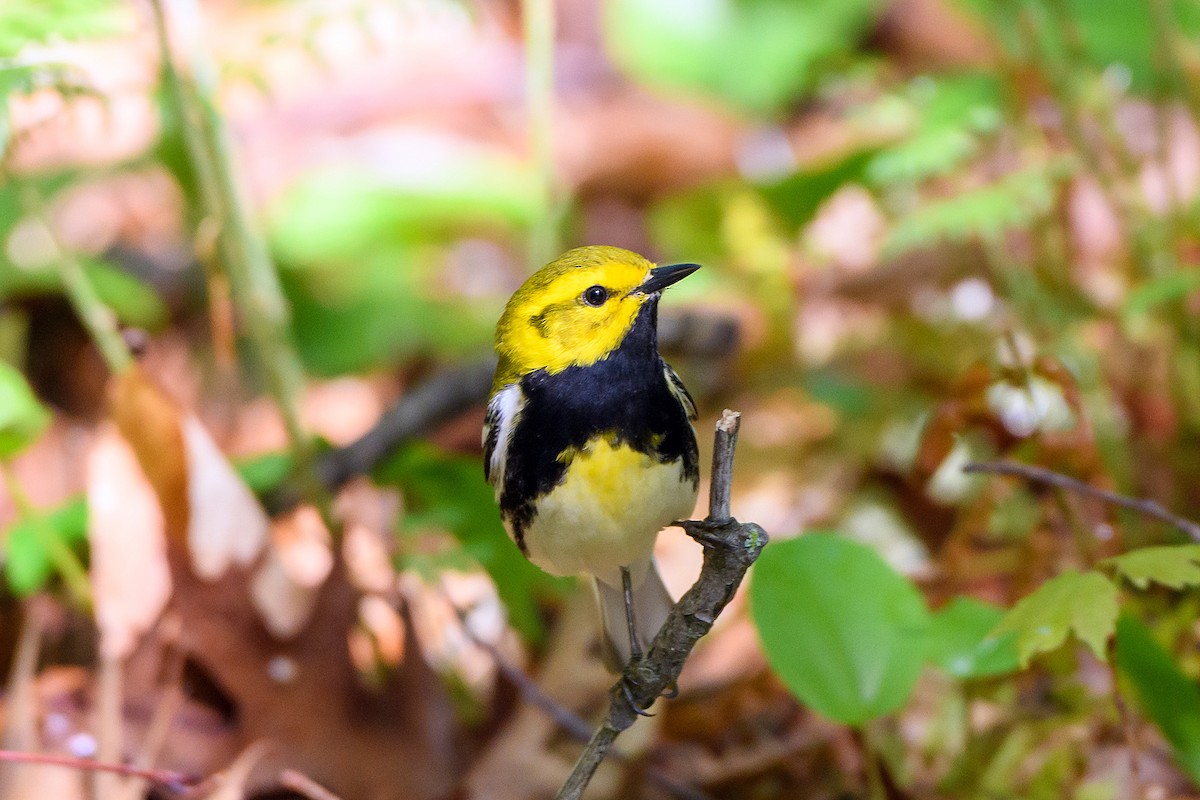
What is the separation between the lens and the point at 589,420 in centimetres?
172

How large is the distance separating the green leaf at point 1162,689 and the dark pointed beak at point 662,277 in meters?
0.98

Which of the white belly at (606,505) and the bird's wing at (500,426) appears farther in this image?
the bird's wing at (500,426)

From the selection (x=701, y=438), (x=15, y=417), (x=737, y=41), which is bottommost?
(x=701, y=438)

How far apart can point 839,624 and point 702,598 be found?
1.89 ft

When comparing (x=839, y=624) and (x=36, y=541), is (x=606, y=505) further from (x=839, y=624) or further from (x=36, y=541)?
(x=36, y=541)

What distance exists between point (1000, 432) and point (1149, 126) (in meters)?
3.30

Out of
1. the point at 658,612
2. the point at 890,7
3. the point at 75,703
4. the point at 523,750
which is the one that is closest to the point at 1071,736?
the point at 658,612

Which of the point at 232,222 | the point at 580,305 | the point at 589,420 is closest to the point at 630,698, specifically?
the point at 589,420

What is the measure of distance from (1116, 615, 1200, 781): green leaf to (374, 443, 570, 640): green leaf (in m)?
1.23

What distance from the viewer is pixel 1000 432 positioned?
2252mm

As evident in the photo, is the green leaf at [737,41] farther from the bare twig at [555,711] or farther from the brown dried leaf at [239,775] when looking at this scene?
the brown dried leaf at [239,775]

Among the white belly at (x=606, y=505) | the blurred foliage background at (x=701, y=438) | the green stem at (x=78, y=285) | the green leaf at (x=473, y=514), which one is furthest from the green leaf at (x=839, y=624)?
the green stem at (x=78, y=285)

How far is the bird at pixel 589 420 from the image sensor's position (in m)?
1.71

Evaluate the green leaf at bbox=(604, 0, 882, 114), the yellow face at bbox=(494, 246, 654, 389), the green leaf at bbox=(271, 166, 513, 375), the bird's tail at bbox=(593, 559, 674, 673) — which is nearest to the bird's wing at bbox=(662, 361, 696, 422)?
the yellow face at bbox=(494, 246, 654, 389)
